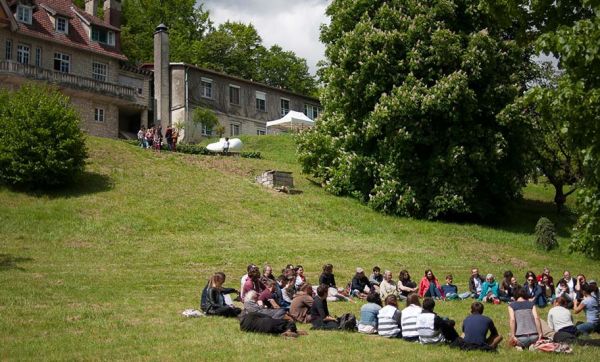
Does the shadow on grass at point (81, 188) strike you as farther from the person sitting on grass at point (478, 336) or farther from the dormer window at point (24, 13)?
the person sitting on grass at point (478, 336)

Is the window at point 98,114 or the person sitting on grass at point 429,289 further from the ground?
the window at point 98,114

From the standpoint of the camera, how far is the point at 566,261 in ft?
101

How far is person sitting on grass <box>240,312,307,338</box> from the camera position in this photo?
46.9 ft

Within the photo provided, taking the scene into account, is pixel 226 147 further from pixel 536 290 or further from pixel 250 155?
pixel 536 290

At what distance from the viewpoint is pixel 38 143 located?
3306cm

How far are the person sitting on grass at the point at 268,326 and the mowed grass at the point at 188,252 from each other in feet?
1.35

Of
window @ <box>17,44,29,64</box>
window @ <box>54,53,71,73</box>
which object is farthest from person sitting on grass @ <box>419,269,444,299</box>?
window @ <box>54,53,71,73</box>

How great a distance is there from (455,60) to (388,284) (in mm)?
17282

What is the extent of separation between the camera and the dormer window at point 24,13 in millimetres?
50062

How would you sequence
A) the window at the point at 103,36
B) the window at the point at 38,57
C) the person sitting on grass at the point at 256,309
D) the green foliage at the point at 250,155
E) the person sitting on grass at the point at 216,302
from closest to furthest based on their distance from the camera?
the person sitting on grass at the point at 256,309
the person sitting on grass at the point at 216,302
the green foliage at the point at 250,155
the window at the point at 38,57
the window at the point at 103,36

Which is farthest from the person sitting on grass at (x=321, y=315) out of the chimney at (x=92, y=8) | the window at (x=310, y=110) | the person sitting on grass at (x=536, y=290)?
the window at (x=310, y=110)

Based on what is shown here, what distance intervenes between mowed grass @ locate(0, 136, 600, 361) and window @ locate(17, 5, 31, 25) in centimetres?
1397

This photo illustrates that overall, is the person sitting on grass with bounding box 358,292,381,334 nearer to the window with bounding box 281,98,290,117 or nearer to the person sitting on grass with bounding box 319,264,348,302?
the person sitting on grass with bounding box 319,264,348,302

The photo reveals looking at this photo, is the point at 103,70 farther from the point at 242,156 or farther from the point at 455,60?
the point at 455,60
